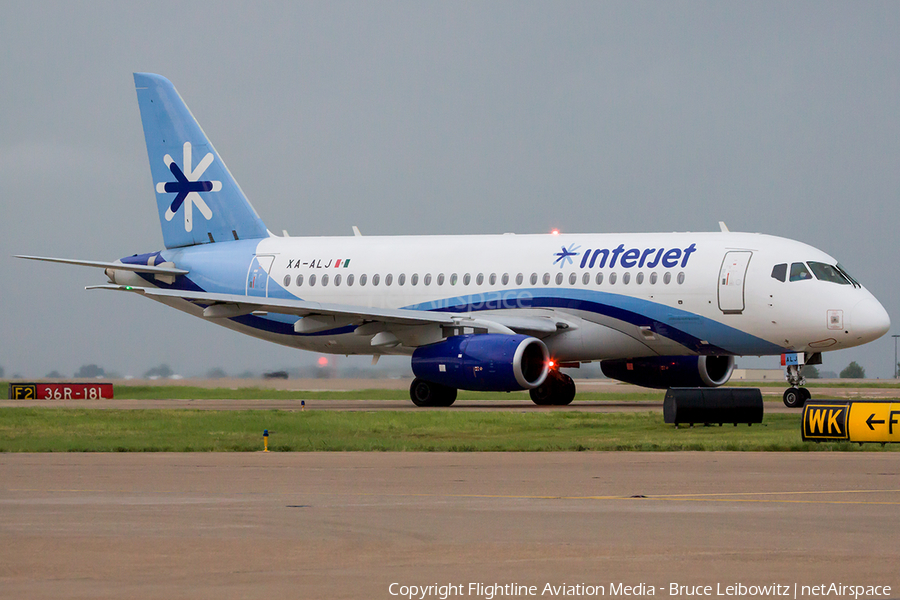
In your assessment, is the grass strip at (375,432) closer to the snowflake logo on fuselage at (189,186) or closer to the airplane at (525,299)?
the airplane at (525,299)

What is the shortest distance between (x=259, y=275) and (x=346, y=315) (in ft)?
20.5

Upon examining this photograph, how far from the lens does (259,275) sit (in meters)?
38.1

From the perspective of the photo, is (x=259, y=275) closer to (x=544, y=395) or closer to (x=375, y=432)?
(x=544, y=395)

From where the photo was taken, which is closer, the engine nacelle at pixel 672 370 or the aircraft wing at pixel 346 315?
the aircraft wing at pixel 346 315

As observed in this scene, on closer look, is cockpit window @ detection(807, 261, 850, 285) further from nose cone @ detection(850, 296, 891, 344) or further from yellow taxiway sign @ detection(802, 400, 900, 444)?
yellow taxiway sign @ detection(802, 400, 900, 444)

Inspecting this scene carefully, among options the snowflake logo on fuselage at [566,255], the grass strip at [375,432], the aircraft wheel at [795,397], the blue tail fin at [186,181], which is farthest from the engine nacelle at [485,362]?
the blue tail fin at [186,181]

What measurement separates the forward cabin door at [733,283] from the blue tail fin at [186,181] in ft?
53.4

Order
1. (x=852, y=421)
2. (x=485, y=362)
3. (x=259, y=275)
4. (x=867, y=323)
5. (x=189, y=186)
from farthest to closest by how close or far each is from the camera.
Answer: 1. (x=189, y=186)
2. (x=259, y=275)
3. (x=485, y=362)
4. (x=867, y=323)
5. (x=852, y=421)

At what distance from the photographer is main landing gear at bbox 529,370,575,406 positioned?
1382 inches

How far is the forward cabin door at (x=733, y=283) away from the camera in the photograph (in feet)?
100

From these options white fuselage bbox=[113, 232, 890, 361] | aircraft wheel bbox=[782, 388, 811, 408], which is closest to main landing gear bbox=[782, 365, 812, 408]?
aircraft wheel bbox=[782, 388, 811, 408]
